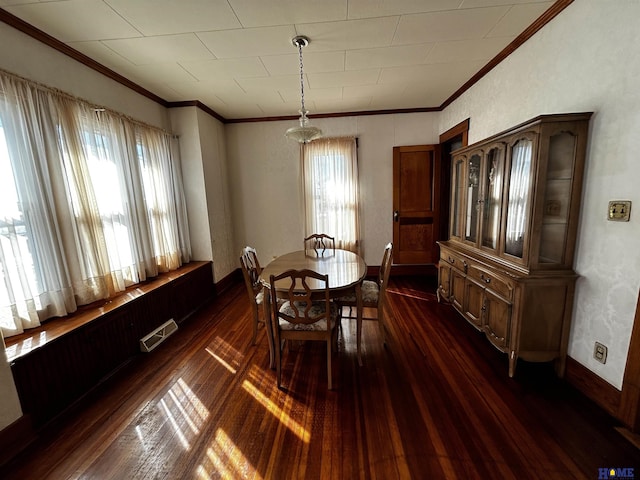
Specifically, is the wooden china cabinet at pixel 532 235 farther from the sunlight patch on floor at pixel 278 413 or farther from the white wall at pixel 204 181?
the white wall at pixel 204 181

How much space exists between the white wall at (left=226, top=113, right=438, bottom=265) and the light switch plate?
2.81 meters

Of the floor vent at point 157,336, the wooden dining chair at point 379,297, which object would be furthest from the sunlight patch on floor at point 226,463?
the floor vent at point 157,336

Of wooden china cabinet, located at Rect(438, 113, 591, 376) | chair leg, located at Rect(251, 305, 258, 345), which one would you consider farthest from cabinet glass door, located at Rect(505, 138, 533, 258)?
chair leg, located at Rect(251, 305, 258, 345)

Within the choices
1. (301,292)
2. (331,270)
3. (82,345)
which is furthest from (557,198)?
(82,345)

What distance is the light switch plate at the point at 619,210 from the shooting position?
147cm

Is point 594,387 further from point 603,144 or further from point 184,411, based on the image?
point 184,411

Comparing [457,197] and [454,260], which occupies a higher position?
[457,197]

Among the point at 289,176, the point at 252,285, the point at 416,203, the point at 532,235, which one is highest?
the point at 289,176

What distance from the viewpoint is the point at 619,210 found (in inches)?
59.4

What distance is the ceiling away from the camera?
1.78 metres

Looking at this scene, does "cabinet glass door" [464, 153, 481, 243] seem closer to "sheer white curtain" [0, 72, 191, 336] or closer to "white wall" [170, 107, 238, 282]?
"white wall" [170, 107, 238, 282]

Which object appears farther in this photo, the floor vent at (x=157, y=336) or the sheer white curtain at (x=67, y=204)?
the floor vent at (x=157, y=336)

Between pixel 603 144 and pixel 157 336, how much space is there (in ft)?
13.0

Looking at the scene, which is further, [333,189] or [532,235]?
[333,189]
